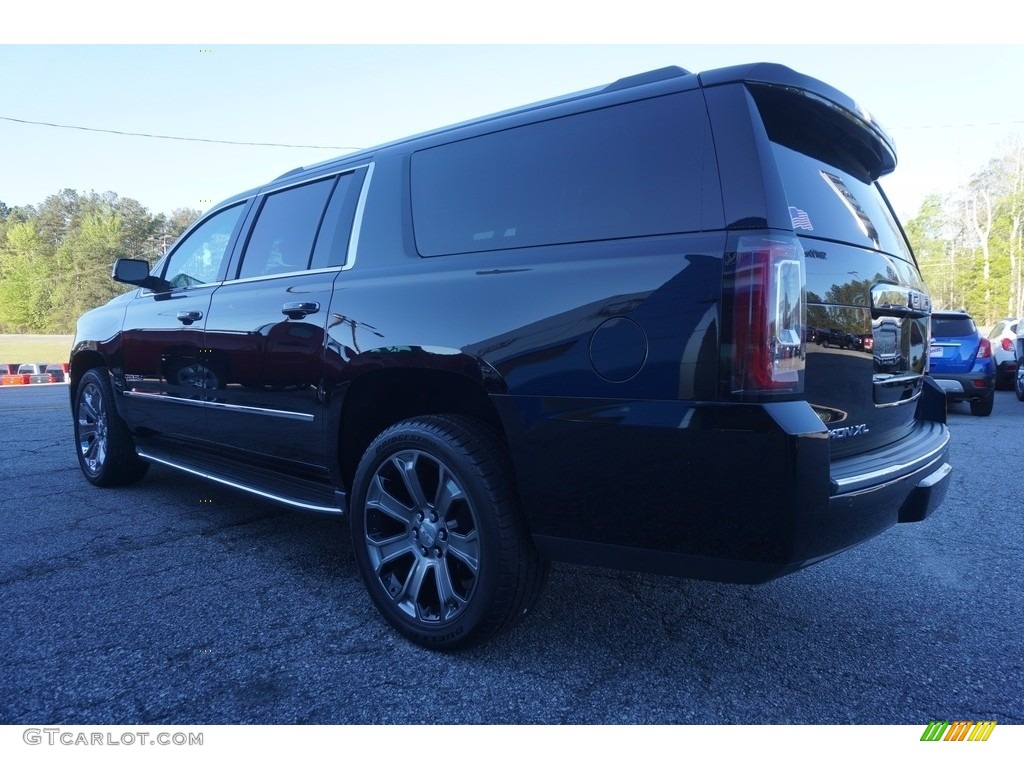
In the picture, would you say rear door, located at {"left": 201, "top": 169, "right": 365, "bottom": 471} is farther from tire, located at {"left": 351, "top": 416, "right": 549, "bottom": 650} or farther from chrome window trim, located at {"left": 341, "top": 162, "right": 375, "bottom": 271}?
tire, located at {"left": 351, "top": 416, "right": 549, "bottom": 650}

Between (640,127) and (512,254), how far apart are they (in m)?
0.55

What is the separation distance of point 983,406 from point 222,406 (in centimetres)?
942

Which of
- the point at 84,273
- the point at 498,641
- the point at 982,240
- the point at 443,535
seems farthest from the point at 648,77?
the point at 84,273

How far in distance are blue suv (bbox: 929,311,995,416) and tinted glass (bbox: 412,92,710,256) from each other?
327 inches

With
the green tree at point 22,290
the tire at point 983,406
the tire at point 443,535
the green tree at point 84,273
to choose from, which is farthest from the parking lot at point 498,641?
the green tree at point 22,290

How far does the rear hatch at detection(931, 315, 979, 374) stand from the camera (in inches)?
360

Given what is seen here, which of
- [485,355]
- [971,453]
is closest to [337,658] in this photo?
[485,355]

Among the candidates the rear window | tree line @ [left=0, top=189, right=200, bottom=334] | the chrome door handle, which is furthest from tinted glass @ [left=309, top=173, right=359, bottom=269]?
tree line @ [left=0, top=189, right=200, bottom=334]

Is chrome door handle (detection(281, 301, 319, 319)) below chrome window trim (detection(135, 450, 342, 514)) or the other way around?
the other way around

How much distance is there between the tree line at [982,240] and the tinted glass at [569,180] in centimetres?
4441

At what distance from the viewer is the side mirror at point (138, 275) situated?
13.6ft

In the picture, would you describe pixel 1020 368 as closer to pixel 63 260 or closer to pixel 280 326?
pixel 280 326

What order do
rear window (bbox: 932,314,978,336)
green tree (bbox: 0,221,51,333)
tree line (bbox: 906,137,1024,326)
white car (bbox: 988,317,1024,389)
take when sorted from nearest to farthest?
rear window (bbox: 932,314,978,336) → white car (bbox: 988,317,1024,389) → tree line (bbox: 906,137,1024,326) → green tree (bbox: 0,221,51,333)

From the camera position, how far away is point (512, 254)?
234 centimetres
